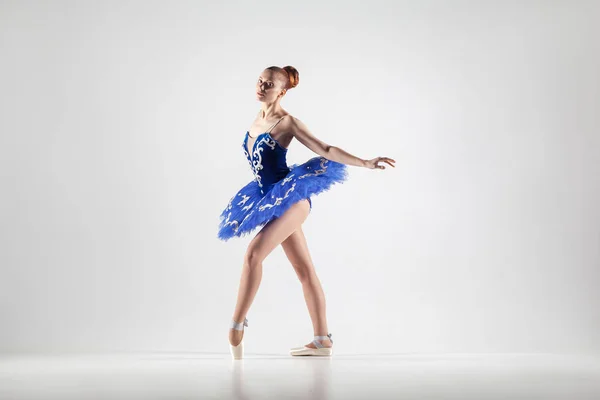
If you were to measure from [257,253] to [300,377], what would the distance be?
3.51 ft

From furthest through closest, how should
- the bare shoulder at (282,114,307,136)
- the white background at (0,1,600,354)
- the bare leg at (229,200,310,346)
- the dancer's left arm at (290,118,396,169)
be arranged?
the white background at (0,1,600,354) < the bare shoulder at (282,114,307,136) < the bare leg at (229,200,310,346) < the dancer's left arm at (290,118,396,169)

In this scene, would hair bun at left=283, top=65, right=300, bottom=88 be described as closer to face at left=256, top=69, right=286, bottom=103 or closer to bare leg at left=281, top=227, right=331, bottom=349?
face at left=256, top=69, right=286, bottom=103

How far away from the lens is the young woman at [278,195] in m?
4.50

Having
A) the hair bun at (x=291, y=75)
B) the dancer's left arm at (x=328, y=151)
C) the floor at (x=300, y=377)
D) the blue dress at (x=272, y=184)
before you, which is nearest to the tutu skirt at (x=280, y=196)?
the blue dress at (x=272, y=184)

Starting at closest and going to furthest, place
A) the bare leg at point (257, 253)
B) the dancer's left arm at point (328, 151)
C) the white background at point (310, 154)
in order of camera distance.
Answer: the dancer's left arm at point (328, 151)
the bare leg at point (257, 253)
the white background at point (310, 154)

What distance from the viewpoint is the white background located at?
6059 millimetres

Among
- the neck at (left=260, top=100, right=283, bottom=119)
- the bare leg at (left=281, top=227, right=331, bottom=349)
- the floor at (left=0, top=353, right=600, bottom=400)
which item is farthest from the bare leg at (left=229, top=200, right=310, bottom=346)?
the neck at (left=260, top=100, right=283, bottom=119)

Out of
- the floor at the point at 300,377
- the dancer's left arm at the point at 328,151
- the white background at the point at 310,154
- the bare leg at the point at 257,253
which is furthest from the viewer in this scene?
the white background at the point at 310,154

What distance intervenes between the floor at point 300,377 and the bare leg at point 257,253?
29 centimetres

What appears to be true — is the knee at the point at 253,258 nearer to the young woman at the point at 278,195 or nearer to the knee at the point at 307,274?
the young woman at the point at 278,195
